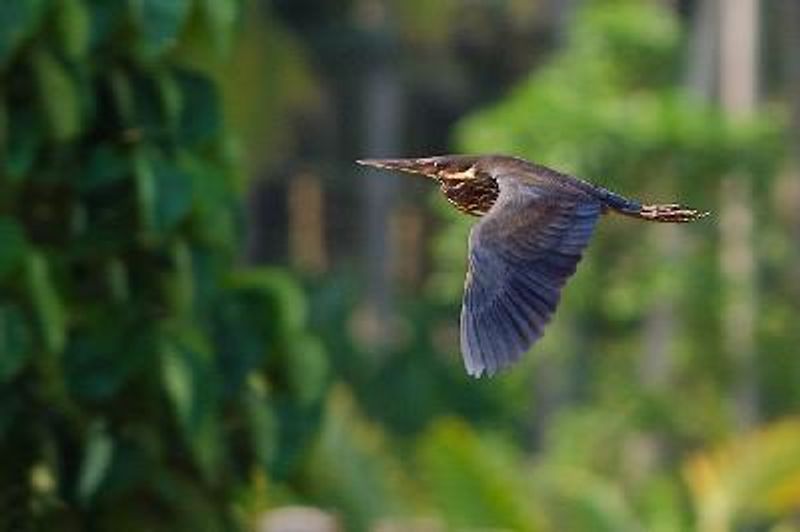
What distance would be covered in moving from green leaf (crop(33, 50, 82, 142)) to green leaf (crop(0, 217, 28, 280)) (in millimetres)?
251

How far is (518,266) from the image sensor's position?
17.9 feet

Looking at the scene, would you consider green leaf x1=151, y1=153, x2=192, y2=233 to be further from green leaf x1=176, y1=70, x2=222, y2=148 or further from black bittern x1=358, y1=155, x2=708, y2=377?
black bittern x1=358, y1=155, x2=708, y2=377

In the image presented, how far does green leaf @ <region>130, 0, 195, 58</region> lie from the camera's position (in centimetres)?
806

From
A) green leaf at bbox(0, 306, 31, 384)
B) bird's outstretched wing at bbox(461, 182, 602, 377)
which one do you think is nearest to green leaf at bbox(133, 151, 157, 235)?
green leaf at bbox(0, 306, 31, 384)

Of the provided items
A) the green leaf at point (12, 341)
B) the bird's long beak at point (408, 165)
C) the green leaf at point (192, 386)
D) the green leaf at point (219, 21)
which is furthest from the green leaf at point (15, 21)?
the bird's long beak at point (408, 165)

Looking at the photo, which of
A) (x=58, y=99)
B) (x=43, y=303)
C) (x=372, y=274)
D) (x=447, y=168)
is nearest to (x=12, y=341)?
(x=43, y=303)

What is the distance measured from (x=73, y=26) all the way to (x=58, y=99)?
0.18 meters

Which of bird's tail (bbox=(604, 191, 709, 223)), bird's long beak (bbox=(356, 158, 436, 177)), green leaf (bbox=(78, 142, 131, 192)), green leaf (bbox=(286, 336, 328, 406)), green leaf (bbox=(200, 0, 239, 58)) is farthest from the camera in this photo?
green leaf (bbox=(286, 336, 328, 406))

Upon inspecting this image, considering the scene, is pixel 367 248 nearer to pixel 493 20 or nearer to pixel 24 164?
pixel 493 20

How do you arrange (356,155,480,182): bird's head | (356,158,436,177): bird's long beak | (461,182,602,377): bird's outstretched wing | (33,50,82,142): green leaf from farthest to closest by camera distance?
(33,50,82,142): green leaf
(356,155,480,182): bird's head
(356,158,436,177): bird's long beak
(461,182,602,377): bird's outstretched wing

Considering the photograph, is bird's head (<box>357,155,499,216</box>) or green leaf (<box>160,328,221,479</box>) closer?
bird's head (<box>357,155,499,216</box>)

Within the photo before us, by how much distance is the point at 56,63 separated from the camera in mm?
8234

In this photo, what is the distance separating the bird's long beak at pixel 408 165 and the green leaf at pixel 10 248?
230 centimetres

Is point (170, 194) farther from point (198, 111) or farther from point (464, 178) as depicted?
point (464, 178)
